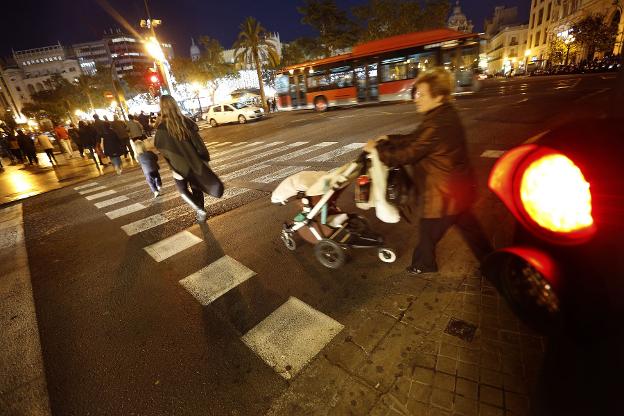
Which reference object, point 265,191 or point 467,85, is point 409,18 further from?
point 265,191

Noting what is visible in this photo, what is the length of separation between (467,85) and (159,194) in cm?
1874

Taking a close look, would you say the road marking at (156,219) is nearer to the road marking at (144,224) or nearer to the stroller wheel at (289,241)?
the road marking at (144,224)

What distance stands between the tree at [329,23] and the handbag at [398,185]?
1880 inches

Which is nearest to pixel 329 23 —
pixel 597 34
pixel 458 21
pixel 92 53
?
pixel 597 34

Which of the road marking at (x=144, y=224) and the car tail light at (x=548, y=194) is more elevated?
the car tail light at (x=548, y=194)

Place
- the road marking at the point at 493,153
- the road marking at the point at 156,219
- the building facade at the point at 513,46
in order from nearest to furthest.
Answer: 1. the road marking at the point at 156,219
2. the road marking at the point at 493,153
3. the building facade at the point at 513,46

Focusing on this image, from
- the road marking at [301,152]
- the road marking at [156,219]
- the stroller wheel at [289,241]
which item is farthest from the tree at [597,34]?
the stroller wheel at [289,241]

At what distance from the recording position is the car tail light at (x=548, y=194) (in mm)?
1021

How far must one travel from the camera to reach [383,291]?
10.00 feet

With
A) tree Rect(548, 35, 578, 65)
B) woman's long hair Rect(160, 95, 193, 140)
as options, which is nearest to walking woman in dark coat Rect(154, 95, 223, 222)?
woman's long hair Rect(160, 95, 193, 140)

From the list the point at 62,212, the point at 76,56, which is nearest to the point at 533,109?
the point at 62,212

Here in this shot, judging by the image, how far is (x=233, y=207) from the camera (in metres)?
6.16

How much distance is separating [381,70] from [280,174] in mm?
15715

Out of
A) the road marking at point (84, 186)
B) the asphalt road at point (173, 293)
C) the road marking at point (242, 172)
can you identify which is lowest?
the asphalt road at point (173, 293)
